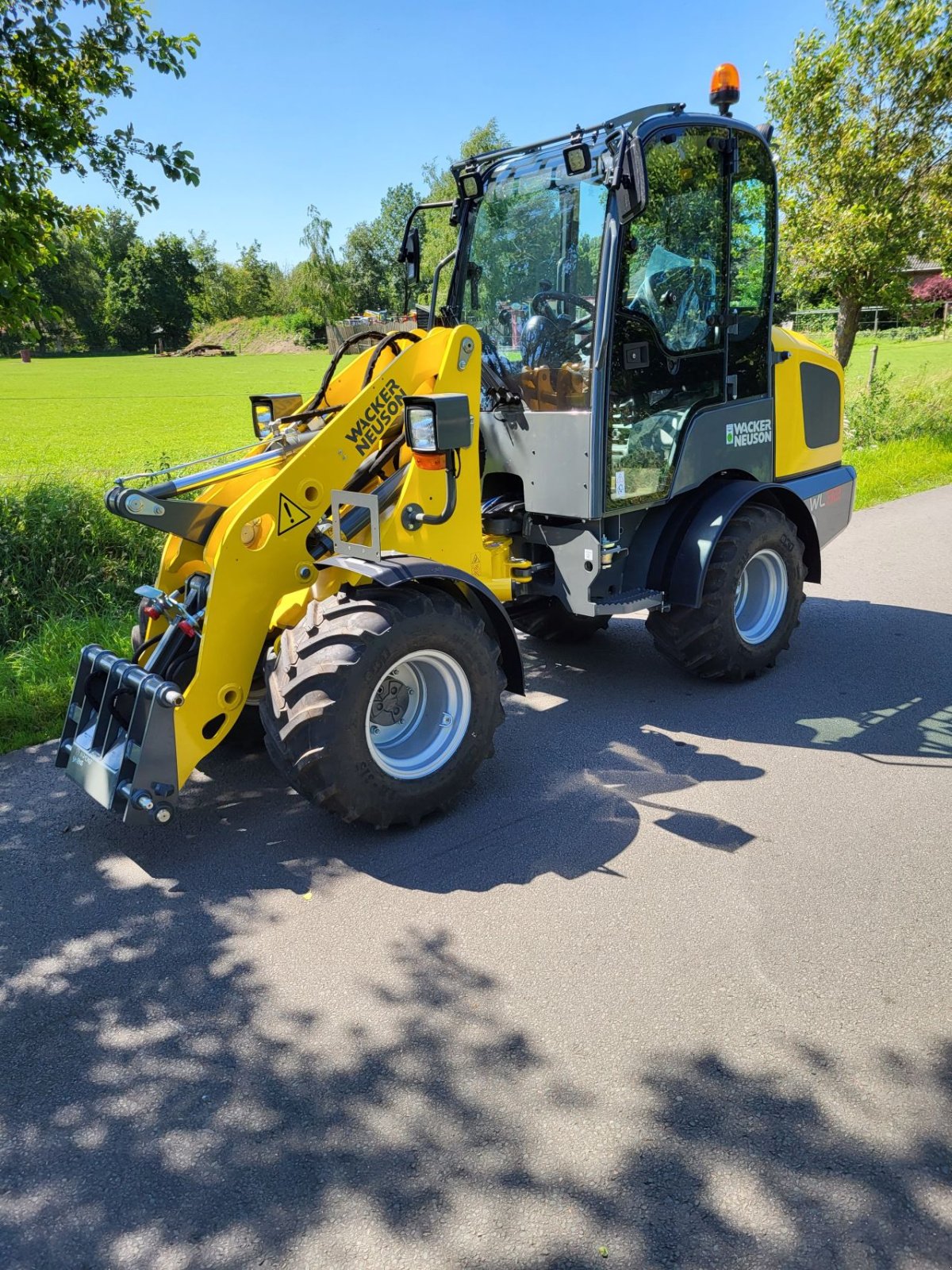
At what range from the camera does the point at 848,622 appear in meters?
6.80

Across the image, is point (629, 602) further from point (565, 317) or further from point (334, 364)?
point (334, 364)

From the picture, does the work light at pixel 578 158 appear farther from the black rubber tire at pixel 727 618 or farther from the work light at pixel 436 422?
the black rubber tire at pixel 727 618

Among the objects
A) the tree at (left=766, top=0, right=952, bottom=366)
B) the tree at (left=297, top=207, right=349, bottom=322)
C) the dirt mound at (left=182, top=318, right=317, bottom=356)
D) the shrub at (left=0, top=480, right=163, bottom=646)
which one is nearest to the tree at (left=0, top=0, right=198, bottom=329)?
the shrub at (left=0, top=480, right=163, bottom=646)

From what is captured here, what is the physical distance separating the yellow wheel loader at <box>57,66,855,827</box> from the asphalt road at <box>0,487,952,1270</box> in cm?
44

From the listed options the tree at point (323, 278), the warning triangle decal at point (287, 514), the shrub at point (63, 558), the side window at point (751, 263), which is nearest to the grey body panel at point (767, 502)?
the side window at point (751, 263)

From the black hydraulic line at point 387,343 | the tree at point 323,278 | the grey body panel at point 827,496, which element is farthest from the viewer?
the tree at point 323,278

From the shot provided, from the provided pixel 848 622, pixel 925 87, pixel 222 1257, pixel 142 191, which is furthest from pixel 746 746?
pixel 925 87

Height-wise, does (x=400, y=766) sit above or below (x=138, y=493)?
below

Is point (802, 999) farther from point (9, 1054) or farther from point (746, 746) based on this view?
point (9, 1054)

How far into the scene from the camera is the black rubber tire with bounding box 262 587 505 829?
3.57m

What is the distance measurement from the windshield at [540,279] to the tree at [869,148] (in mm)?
9020

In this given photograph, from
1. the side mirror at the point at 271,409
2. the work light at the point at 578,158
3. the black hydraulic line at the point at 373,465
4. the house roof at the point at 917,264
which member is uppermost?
the house roof at the point at 917,264

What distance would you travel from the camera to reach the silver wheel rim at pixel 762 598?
5.70 metres

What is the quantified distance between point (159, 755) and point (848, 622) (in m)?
5.20
